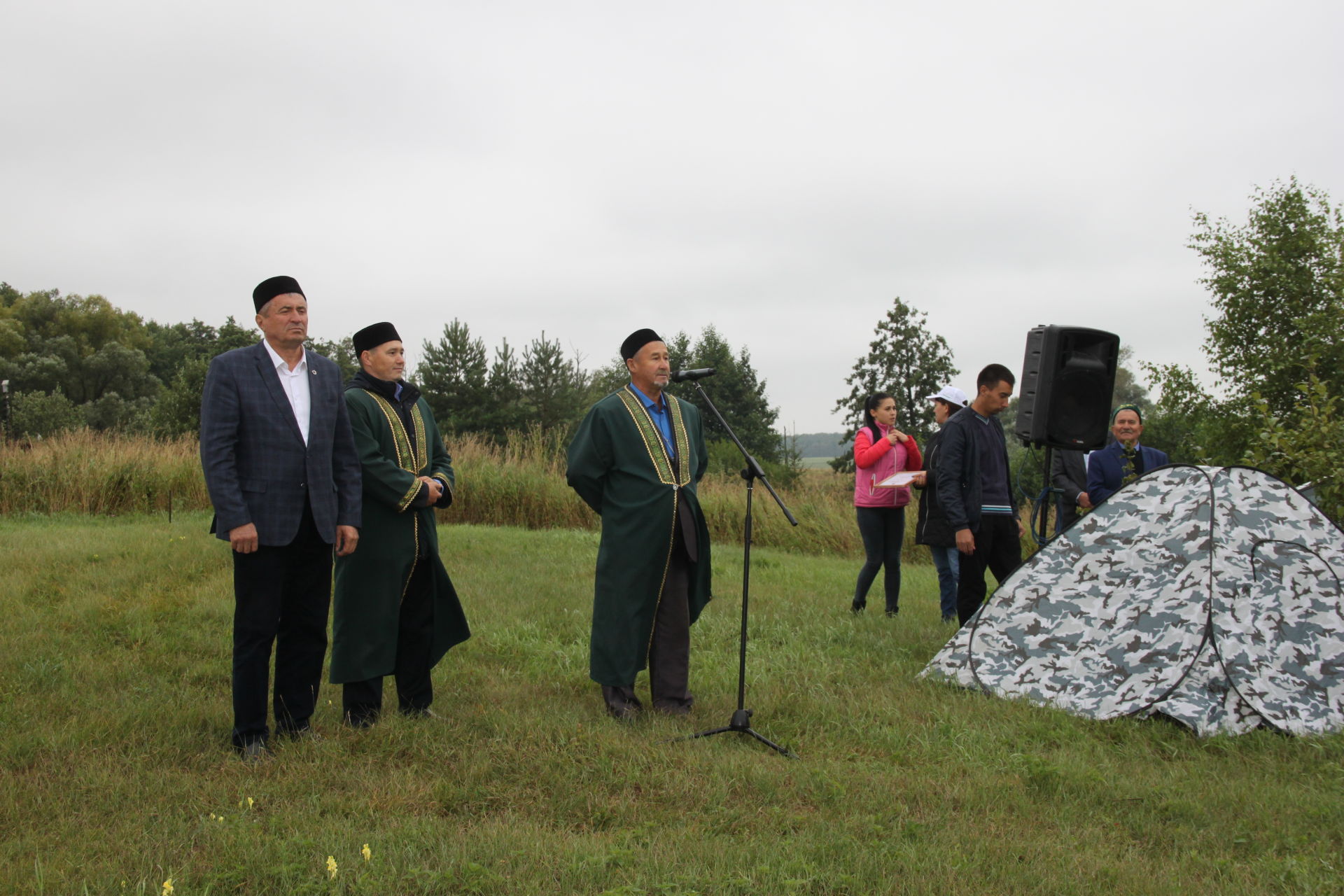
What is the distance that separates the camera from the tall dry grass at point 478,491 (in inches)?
488

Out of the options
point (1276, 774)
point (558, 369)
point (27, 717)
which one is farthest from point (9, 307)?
point (1276, 774)

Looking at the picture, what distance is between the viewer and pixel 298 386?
427 cm

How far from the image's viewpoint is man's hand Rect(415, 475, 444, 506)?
4578mm

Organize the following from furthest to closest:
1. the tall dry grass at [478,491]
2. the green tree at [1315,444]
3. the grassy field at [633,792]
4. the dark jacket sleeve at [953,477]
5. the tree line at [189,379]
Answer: the tree line at [189,379] < the tall dry grass at [478,491] < the green tree at [1315,444] < the dark jacket sleeve at [953,477] < the grassy field at [633,792]

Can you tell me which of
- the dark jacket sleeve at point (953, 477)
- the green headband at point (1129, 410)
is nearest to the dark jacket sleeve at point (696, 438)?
the dark jacket sleeve at point (953, 477)

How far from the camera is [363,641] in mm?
4449

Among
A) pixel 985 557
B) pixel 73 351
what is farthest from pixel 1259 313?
pixel 73 351

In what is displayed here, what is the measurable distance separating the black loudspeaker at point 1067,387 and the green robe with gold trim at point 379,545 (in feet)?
13.5

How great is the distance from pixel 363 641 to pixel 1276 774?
4154 millimetres

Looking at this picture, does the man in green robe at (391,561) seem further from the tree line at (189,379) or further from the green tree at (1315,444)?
the tree line at (189,379)

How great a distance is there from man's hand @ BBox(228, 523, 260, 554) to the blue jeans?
17.4ft

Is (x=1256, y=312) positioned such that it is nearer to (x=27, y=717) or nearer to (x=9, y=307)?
(x=27, y=717)

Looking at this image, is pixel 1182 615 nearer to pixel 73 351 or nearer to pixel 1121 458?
pixel 1121 458

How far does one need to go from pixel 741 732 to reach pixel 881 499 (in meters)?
→ 3.67
